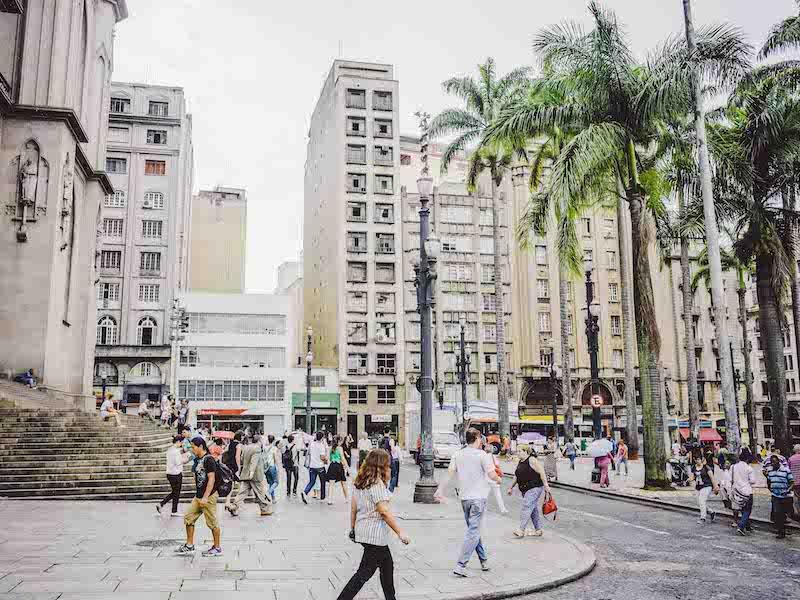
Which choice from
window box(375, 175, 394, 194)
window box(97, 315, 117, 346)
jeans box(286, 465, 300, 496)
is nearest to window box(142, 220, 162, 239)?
window box(97, 315, 117, 346)

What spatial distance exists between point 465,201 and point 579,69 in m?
47.8

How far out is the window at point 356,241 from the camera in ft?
217

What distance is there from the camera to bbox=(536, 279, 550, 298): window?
6925cm

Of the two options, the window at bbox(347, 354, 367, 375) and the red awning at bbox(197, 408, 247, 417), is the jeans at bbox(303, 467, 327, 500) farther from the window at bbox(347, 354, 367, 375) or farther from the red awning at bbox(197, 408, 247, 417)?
the window at bbox(347, 354, 367, 375)

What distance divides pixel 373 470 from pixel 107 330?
56227mm

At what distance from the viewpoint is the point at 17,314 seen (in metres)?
26.1

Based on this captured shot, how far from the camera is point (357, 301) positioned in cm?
6531

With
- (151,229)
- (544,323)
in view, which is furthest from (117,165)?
(544,323)

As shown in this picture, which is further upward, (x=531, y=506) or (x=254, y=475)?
(x=254, y=475)

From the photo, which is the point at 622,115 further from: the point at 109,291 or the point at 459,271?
the point at 109,291

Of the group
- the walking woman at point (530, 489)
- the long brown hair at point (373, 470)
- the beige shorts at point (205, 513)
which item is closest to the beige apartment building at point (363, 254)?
the walking woman at point (530, 489)

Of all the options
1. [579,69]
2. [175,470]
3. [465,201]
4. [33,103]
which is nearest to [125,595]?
[175,470]

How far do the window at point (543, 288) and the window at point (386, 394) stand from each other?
1744 centimetres

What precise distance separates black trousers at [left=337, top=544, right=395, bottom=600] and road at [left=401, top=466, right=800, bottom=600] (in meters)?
2.31
